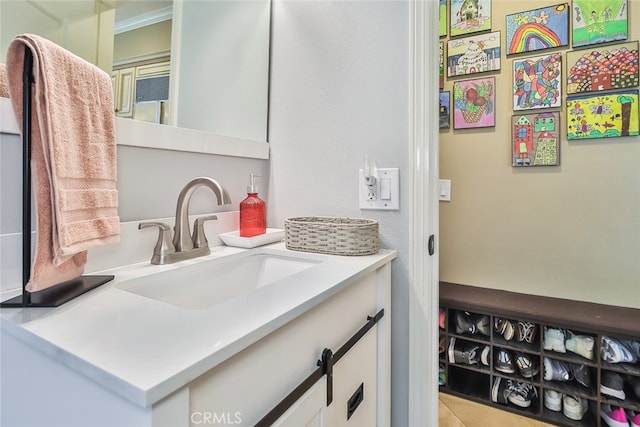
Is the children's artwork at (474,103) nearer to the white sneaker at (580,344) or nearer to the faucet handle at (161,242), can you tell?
the white sneaker at (580,344)

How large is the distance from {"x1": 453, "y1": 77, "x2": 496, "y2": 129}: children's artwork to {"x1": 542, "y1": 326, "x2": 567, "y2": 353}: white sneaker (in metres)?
1.09

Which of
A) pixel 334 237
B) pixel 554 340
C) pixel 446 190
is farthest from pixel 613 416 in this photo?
pixel 334 237

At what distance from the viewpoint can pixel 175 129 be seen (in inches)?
33.7

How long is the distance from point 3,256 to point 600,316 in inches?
80.2

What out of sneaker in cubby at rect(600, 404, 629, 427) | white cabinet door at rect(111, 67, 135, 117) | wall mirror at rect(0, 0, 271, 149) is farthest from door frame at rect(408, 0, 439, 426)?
sneaker in cubby at rect(600, 404, 629, 427)

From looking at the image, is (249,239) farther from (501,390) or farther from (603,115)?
(603,115)

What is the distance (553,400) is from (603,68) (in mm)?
1570

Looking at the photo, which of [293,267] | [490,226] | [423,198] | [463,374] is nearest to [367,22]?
[423,198]

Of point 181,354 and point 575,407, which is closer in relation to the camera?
point 181,354

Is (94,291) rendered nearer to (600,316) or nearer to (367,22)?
(367,22)

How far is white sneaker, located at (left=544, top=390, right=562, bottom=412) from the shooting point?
4.85 ft

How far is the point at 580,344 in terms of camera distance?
1423mm

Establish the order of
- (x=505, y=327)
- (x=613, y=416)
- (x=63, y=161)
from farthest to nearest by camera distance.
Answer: (x=505, y=327), (x=613, y=416), (x=63, y=161)

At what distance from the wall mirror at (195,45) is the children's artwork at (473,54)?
123cm
